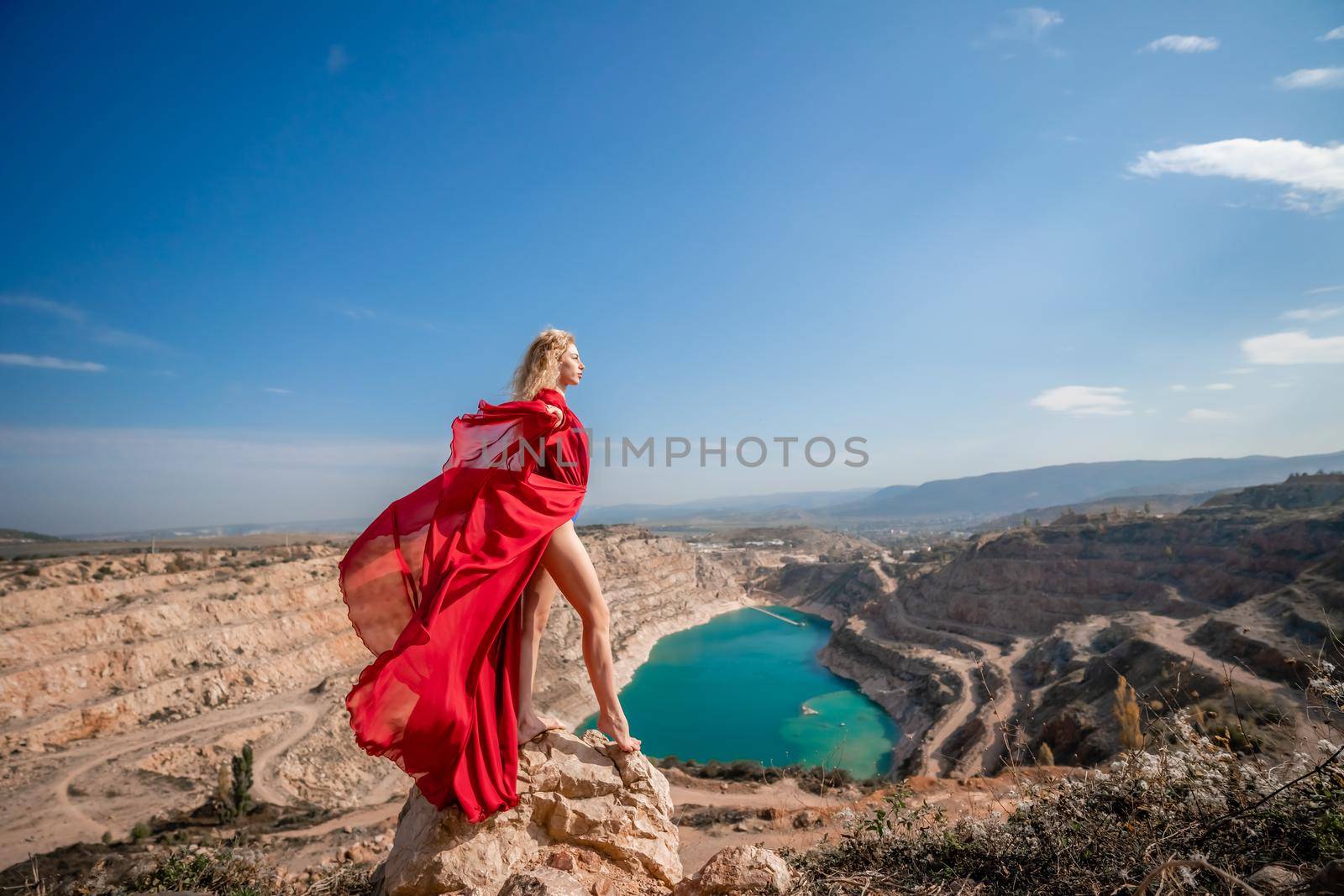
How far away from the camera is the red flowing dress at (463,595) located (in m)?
2.48

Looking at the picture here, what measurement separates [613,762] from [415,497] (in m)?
1.79

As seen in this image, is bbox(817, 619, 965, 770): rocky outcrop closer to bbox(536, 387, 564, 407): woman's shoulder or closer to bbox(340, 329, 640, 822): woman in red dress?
bbox(340, 329, 640, 822): woman in red dress

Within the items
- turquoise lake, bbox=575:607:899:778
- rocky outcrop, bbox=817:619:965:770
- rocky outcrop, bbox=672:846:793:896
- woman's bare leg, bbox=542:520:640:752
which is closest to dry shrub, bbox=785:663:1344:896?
rocky outcrop, bbox=672:846:793:896

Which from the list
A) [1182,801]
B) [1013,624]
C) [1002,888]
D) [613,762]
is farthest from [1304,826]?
[1013,624]

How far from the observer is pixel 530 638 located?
3010mm

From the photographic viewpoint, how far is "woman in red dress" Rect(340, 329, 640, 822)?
250cm

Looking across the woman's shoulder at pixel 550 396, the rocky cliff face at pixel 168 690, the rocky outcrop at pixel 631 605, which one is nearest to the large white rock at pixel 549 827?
the woman's shoulder at pixel 550 396

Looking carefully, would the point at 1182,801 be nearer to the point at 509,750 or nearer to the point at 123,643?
the point at 509,750

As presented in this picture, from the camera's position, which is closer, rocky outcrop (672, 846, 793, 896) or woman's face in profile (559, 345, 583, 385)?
rocky outcrop (672, 846, 793, 896)

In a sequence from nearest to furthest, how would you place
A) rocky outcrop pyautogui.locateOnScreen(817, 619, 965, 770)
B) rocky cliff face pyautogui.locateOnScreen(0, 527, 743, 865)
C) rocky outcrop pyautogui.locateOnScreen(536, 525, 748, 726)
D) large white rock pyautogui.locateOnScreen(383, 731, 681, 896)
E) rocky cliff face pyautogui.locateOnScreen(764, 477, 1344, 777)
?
large white rock pyautogui.locateOnScreen(383, 731, 681, 896) < rocky cliff face pyautogui.locateOnScreen(0, 527, 743, 865) < rocky cliff face pyautogui.locateOnScreen(764, 477, 1344, 777) < rocky outcrop pyautogui.locateOnScreen(817, 619, 965, 770) < rocky outcrop pyautogui.locateOnScreen(536, 525, 748, 726)

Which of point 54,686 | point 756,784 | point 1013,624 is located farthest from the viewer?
point 1013,624

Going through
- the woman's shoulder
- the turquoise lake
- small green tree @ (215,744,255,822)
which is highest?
the woman's shoulder

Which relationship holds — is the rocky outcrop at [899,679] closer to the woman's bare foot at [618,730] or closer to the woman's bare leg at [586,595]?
the woman's bare foot at [618,730]

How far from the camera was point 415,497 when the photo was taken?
296cm
